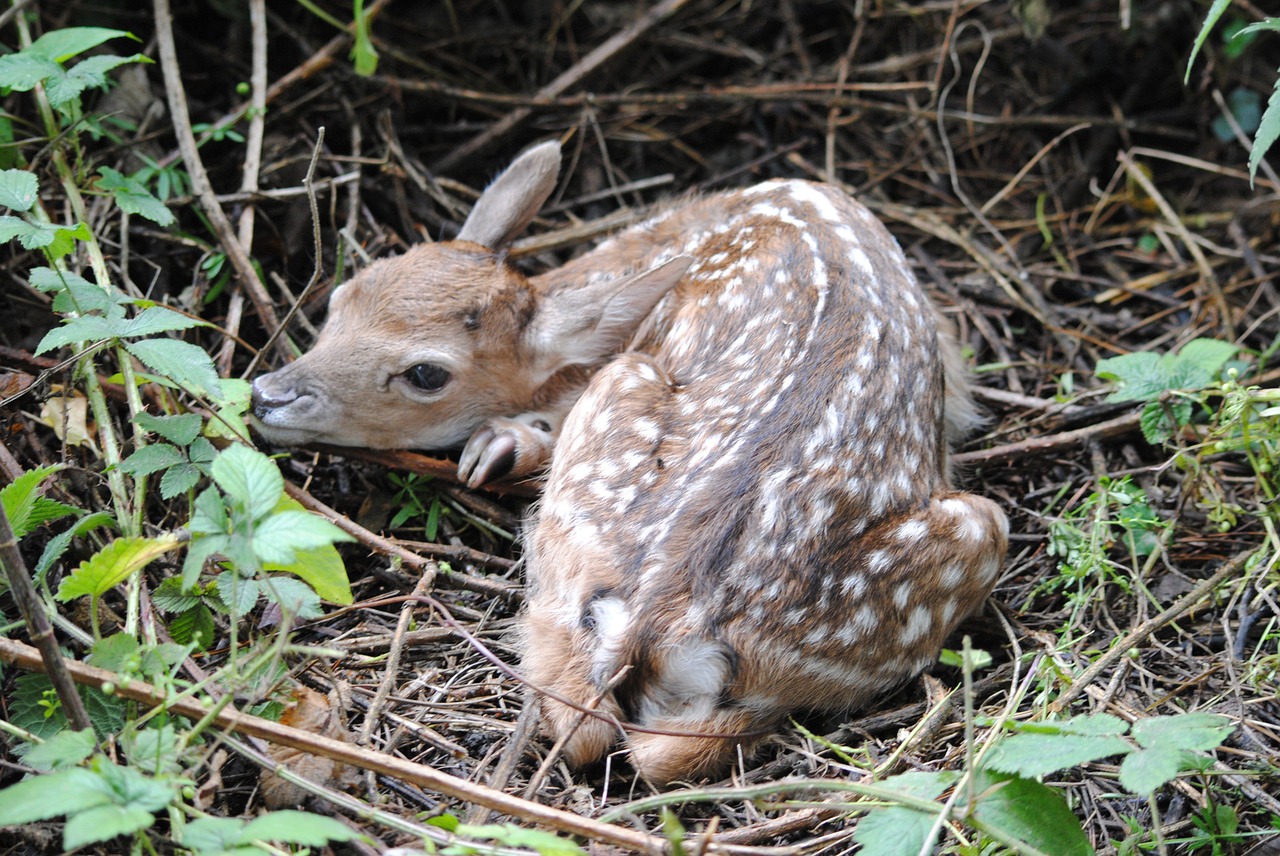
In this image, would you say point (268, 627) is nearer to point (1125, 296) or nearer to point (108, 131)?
point (108, 131)

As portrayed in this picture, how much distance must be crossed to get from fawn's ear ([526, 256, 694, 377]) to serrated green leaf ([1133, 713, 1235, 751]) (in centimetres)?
203

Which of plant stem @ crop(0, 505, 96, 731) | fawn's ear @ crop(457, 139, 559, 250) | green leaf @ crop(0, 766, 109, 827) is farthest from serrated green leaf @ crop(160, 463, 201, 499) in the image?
fawn's ear @ crop(457, 139, 559, 250)

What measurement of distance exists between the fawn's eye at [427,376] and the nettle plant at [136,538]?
74cm

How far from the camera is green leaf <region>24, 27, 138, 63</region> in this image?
10.8ft

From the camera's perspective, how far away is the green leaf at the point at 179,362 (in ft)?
9.17

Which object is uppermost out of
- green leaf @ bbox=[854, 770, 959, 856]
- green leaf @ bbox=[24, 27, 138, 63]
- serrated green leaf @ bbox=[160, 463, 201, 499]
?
green leaf @ bbox=[24, 27, 138, 63]

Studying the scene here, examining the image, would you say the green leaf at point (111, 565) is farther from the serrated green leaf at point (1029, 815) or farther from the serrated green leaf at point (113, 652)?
the serrated green leaf at point (1029, 815)

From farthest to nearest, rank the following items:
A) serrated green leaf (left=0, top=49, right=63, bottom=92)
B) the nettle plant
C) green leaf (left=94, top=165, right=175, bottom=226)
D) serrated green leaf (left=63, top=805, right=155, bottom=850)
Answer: green leaf (left=94, top=165, right=175, bottom=226) < serrated green leaf (left=0, top=49, right=63, bottom=92) < the nettle plant < serrated green leaf (left=63, top=805, right=155, bottom=850)

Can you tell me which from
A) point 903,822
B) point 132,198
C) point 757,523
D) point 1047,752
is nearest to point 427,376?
point 132,198

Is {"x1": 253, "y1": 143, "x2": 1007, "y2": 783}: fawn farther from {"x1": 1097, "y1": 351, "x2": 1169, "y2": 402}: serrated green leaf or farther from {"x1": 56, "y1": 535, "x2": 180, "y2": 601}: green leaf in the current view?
{"x1": 56, "y1": 535, "x2": 180, "y2": 601}: green leaf

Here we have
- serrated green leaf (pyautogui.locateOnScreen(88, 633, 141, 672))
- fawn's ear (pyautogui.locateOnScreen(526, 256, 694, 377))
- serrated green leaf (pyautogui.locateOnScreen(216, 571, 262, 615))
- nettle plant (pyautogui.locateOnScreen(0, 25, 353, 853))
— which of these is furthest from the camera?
fawn's ear (pyautogui.locateOnScreen(526, 256, 694, 377))

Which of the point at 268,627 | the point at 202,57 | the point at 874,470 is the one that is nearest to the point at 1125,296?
the point at 874,470

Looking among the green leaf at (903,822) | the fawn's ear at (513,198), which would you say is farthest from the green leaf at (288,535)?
the fawn's ear at (513,198)

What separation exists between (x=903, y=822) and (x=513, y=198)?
2.78 m
